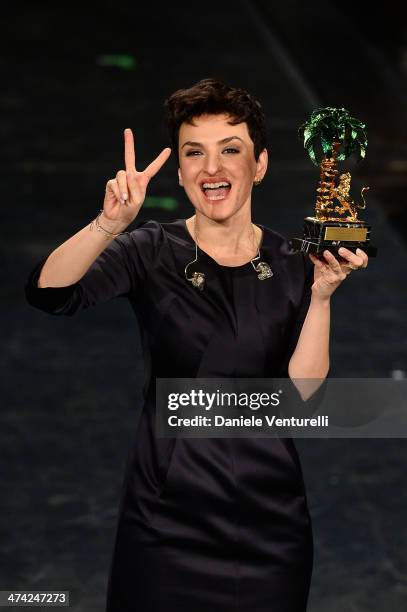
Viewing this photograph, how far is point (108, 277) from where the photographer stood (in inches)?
137

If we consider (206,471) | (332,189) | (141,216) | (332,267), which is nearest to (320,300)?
(332,267)

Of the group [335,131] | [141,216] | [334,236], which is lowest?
[334,236]

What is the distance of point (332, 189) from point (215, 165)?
36 cm

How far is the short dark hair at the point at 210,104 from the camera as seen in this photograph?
136 inches

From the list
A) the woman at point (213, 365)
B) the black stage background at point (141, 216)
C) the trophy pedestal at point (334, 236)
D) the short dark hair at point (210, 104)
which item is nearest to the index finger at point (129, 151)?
the woman at point (213, 365)

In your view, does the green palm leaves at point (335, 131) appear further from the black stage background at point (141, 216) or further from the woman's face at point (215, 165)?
the black stage background at point (141, 216)

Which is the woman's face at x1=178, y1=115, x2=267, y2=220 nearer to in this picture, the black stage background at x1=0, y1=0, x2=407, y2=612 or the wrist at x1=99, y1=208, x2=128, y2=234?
the wrist at x1=99, y1=208, x2=128, y2=234

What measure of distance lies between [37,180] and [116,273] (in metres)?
7.08

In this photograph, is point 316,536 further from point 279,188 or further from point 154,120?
point 154,120

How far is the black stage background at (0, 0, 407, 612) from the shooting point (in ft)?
18.9

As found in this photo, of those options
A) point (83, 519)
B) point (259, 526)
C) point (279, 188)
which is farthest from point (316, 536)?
point (279, 188)

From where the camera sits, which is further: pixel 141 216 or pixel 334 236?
pixel 141 216

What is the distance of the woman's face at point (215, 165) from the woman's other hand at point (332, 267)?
0.90 feet

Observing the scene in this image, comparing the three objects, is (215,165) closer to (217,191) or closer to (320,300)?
(217,191)
